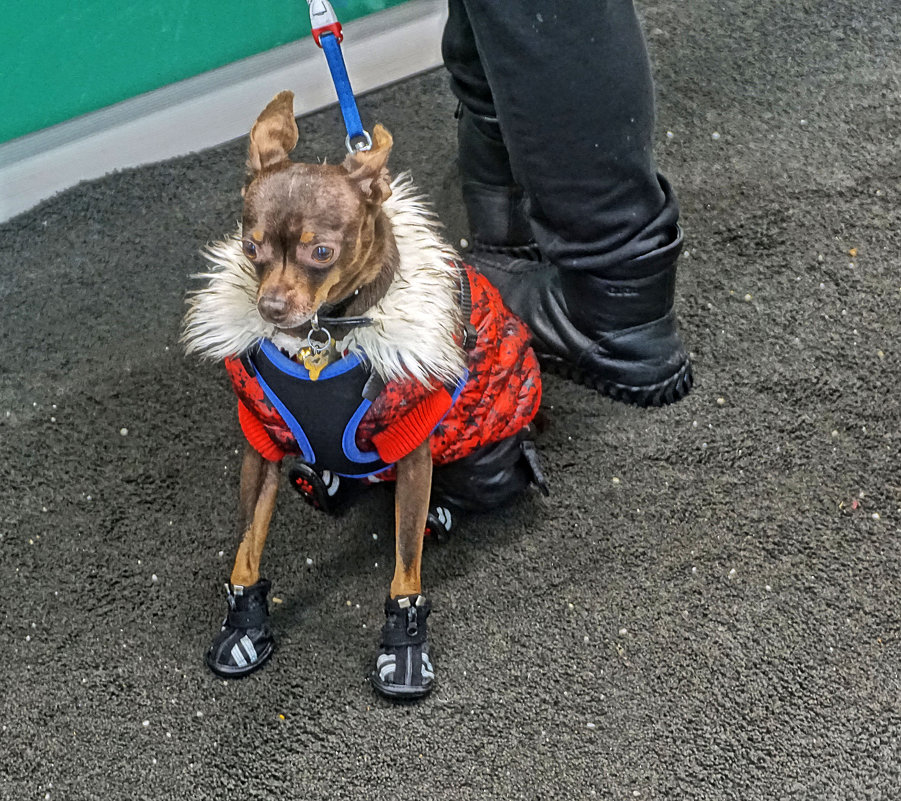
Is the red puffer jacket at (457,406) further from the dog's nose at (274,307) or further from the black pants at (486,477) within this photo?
the dog's nose at (274,307)

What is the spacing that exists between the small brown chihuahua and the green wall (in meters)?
1.12

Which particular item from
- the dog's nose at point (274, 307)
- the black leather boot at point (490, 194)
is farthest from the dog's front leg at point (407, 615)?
the black leather boot at point (490, 194)

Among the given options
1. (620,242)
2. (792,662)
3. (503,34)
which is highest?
(503,34)

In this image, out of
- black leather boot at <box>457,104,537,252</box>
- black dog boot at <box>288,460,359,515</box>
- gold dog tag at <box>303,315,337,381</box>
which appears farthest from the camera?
black leather boot at <box>457,104,537,252</box>

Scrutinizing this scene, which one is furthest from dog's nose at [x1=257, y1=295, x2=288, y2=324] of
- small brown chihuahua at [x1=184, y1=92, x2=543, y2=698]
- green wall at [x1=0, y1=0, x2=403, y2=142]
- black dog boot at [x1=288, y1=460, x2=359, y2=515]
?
green wall at [x1=0, y1=0, x2=403, y2=142]

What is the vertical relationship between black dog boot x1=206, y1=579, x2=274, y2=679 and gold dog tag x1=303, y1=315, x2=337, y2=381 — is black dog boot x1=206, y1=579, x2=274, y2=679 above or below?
below

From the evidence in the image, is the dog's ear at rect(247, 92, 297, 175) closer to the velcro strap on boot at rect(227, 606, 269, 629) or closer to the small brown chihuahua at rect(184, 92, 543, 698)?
the small brown chihuahua at rect(184, 92, 543, 698)

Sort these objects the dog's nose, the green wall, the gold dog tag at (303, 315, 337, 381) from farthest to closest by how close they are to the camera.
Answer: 1. the green wall
2. the gold dog tag at (303, 315, 337, 381)
3. the dog's nose

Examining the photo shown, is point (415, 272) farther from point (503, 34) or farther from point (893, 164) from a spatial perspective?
point (893, 164)

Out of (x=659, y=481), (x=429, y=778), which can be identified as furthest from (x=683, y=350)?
(x=429, y=778)

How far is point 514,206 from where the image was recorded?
1.94m

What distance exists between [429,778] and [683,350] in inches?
35.6

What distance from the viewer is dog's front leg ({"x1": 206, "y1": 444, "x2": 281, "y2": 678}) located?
1.46m

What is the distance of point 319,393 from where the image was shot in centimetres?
128
